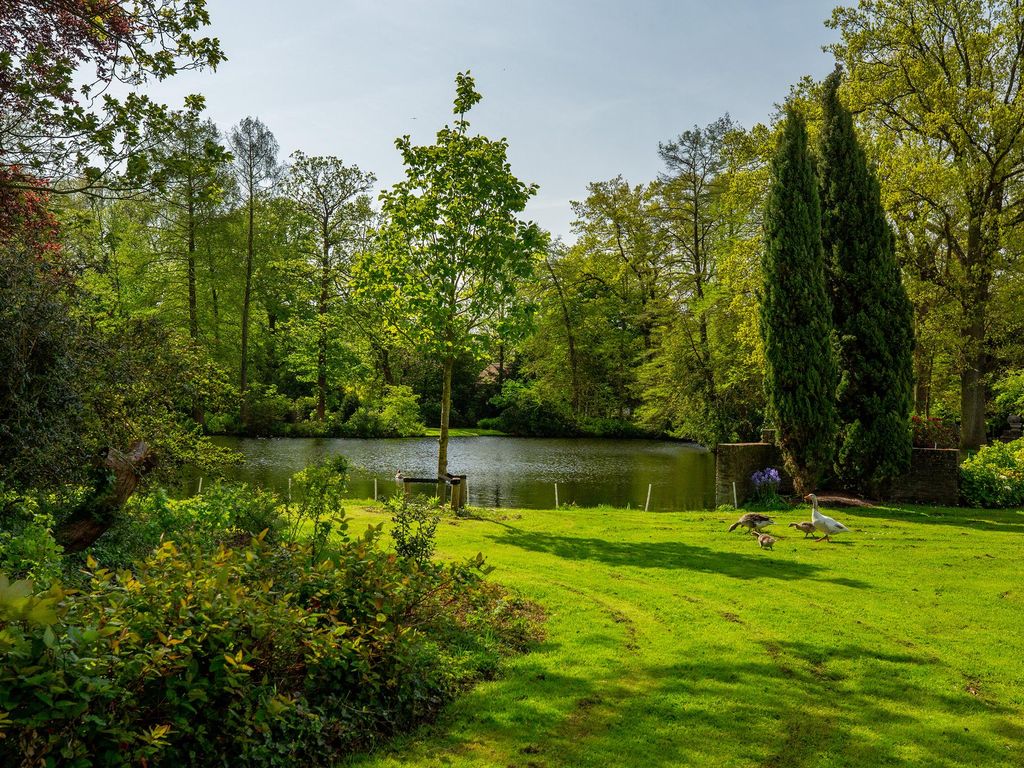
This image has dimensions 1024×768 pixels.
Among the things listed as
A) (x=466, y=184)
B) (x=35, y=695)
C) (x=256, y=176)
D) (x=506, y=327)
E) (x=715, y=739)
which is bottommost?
(x=715, y=739)

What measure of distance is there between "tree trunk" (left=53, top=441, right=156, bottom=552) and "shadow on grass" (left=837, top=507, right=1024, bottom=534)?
12661mm

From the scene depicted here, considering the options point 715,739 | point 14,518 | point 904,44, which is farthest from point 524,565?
point 904,44

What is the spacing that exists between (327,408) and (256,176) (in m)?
12.2

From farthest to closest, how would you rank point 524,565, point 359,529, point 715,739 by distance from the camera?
1. point 359,529
2. point 524,565
3. point 715,739

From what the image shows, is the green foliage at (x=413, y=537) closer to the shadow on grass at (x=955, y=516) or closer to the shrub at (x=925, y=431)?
the shadow on grass at (x=955, y=516)

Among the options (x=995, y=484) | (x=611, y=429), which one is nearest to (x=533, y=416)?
(x=611, y=429)

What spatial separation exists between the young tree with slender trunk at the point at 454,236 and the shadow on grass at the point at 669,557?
173 inches

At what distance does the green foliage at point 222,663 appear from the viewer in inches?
106

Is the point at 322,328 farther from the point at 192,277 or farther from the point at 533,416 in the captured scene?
the point at 533,416

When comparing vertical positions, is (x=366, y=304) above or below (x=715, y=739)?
above

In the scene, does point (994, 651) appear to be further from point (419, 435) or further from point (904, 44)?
point (419, 435)

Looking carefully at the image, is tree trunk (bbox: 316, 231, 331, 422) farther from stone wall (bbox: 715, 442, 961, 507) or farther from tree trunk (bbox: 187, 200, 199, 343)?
stone wall (bbox: 715, 442, 961, 507)

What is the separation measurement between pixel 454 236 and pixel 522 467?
1329 cm

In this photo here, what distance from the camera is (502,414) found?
Result: 40969mm
